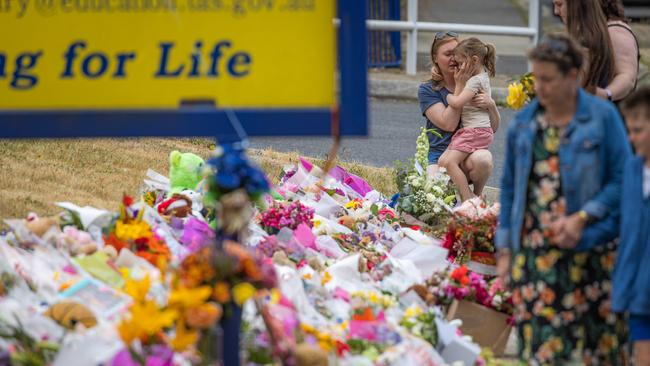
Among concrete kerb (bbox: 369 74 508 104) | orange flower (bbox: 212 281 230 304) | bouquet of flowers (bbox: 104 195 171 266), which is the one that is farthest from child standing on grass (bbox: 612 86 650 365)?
concrete kerb (bbox: 369 74 508 104)

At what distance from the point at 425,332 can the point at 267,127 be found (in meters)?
1.24

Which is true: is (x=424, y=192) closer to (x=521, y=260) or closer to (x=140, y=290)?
(x=521, y=260)

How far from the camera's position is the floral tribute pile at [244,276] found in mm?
3865

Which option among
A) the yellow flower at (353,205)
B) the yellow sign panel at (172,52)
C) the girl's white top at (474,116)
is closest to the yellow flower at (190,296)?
the yellow sign panel at (172,52)

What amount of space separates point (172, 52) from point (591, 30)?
6.48 ft

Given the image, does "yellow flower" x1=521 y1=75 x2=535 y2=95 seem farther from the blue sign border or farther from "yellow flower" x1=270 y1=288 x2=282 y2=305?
"yellow flower" x1=270 y1=288 x2=282 y2=305

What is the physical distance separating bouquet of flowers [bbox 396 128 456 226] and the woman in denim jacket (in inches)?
112

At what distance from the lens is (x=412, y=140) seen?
1183cm

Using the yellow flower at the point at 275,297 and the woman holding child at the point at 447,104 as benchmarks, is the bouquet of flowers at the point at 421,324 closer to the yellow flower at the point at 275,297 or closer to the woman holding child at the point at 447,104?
the yellow flower at the point at 275,297

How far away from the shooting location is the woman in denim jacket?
13.8 feet

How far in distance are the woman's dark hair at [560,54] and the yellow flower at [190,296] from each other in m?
1.49

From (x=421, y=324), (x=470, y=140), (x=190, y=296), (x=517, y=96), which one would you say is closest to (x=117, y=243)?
(x=421, y=324)

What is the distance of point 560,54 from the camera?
419 centimetres

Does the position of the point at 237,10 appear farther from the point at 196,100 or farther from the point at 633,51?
the point at 633,51
